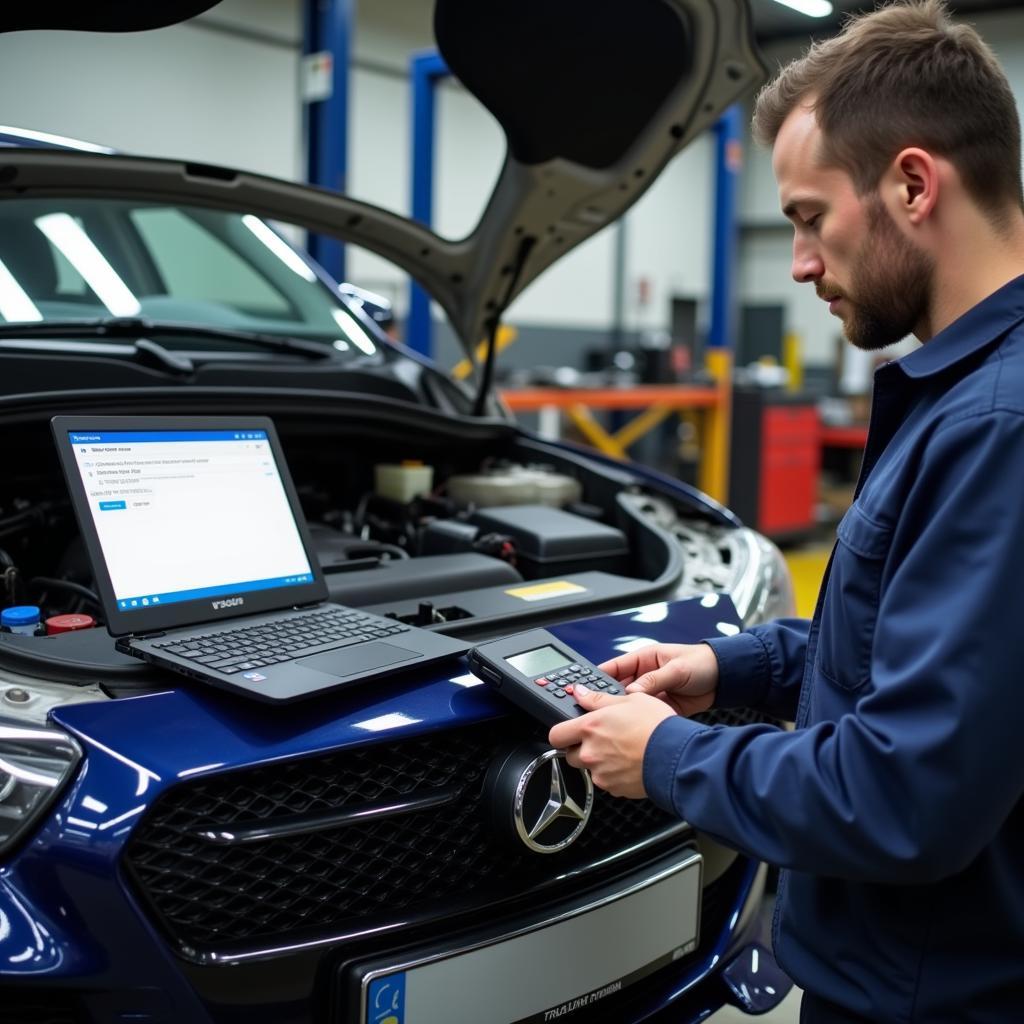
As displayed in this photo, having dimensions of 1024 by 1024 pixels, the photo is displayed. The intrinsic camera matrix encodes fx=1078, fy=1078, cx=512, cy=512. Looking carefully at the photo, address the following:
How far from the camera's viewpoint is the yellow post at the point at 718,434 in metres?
6.49

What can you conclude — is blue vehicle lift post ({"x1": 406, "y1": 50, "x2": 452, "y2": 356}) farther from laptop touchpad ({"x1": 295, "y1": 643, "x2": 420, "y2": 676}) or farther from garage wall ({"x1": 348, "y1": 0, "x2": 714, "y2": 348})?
laptop touchpad ({"x1": 295, "y1": 643, "x2": 420, "y2": 676})

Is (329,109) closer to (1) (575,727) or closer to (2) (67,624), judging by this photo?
(2) (67,624)

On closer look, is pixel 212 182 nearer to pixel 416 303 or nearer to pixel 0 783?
pixel 0 783

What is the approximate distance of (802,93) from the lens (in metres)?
1.02

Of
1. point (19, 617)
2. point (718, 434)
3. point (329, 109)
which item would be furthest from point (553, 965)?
point (718, 434)

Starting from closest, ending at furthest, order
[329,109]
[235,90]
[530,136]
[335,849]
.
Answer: [335,849] < [530,136] < [329,109] < [235,90]

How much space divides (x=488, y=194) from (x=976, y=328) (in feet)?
6.54

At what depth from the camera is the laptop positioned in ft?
4.11

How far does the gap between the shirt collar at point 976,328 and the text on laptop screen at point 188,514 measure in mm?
898

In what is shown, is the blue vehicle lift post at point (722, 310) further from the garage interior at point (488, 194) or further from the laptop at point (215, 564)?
the laptop at point (215, 564)

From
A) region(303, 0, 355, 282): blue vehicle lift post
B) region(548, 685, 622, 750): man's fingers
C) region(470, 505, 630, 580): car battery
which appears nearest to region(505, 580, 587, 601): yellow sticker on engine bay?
region(470, 505, 630, 580): car battery

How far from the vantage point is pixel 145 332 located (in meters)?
2.08

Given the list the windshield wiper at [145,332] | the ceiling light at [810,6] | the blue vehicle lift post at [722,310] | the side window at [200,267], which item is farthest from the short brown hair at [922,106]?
the blue vehicle lift post at [722,310]

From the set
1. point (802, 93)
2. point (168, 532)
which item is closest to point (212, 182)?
point (168, 532)
